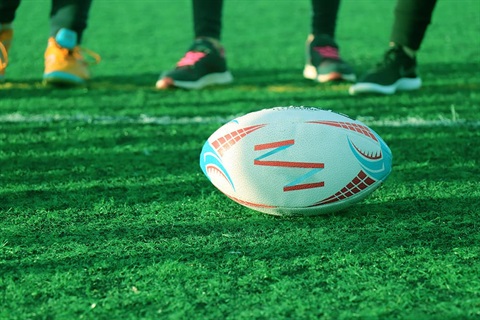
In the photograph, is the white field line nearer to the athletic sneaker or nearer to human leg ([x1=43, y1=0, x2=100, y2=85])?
the athletic sneaker

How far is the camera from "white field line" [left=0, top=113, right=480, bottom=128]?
373 cm

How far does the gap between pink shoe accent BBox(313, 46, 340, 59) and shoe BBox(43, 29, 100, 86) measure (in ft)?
4.63

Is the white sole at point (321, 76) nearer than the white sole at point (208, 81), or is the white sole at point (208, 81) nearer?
the white sole at point (208, 81)

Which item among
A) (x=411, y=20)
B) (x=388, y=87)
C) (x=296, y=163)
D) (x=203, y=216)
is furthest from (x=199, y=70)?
(x=296, y=163)

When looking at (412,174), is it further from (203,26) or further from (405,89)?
(203,26)

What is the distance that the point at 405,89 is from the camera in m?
4.42

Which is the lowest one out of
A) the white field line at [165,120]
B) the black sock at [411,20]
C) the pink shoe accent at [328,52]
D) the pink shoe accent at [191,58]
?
the white field line at [165,120]

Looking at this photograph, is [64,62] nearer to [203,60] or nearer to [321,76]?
[203,60]

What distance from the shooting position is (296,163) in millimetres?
2461

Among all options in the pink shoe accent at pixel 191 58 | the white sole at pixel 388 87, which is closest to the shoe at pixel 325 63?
the white sole at pixel 388 87

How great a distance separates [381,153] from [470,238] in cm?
39

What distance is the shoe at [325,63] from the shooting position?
4.66 metres

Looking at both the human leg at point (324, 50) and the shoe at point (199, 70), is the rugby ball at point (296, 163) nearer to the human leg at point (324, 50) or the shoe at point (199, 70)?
the shoe at point (199, 70)

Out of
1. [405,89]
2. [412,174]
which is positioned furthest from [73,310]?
[405,89]
